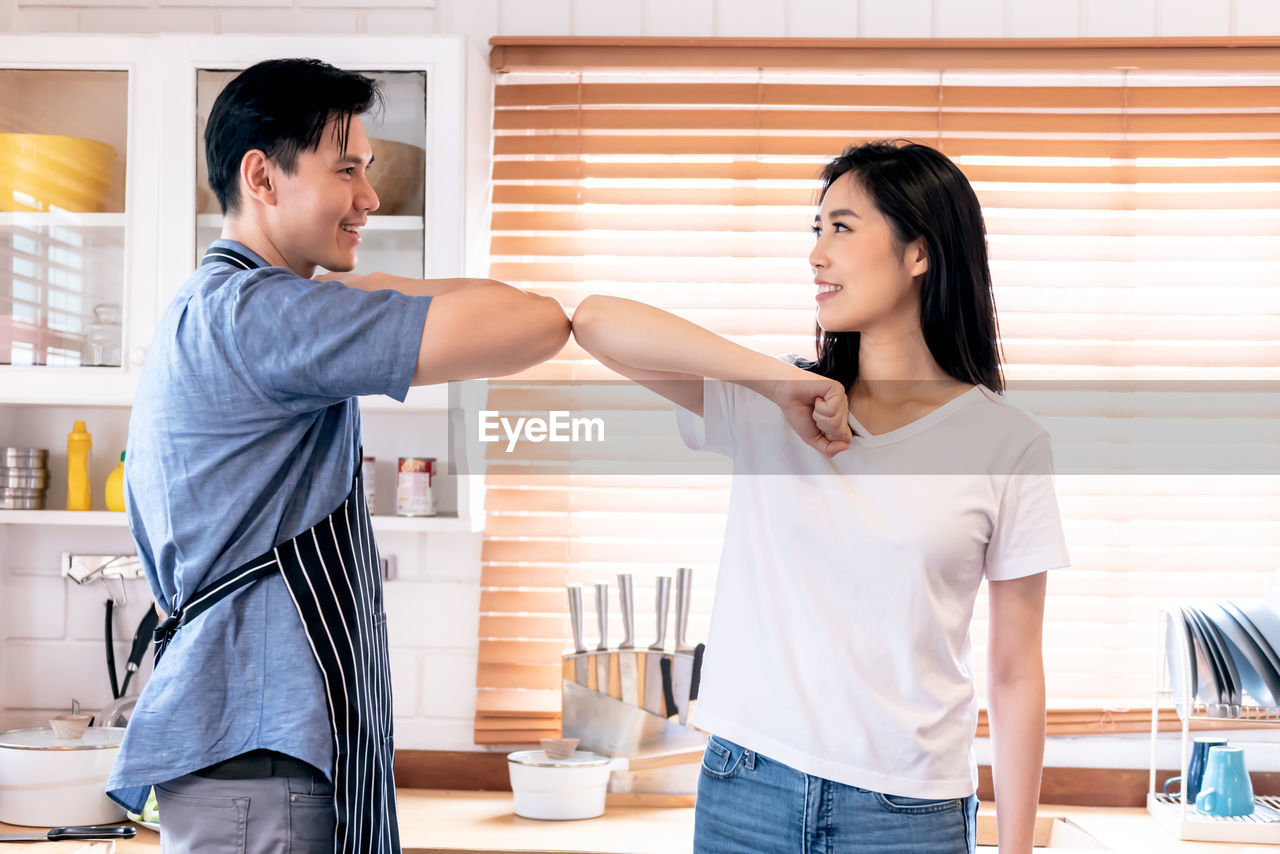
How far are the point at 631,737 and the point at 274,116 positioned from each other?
1.39 m

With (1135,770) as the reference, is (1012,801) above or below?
above

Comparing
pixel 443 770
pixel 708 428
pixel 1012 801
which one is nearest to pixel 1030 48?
pixel 708 428

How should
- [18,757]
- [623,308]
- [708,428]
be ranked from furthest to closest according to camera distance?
[18,757]
[708,428]
[623,308]

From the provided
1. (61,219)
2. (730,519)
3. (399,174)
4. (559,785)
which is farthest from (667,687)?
(61,219)

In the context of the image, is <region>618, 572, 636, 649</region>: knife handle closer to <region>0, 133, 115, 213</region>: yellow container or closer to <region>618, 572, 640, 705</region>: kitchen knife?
<region>618, 572, 640, 705</region>: kitchen knife

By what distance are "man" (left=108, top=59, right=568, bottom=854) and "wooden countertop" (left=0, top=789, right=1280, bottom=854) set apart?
819 mm

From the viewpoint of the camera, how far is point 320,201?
1079 mm

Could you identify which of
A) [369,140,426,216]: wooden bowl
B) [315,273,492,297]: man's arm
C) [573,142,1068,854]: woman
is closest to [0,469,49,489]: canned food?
[369,140,426,216]: wooden bowl

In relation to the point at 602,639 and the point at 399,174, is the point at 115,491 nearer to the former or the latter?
the point at 399,174

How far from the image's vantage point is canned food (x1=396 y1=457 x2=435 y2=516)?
2.04m

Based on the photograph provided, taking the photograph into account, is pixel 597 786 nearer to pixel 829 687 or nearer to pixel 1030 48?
pixel 829 687

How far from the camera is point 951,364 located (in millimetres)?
1282

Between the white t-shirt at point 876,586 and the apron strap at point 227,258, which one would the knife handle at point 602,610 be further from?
the apron strap at point 227,258

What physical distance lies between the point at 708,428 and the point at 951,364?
31 cm
